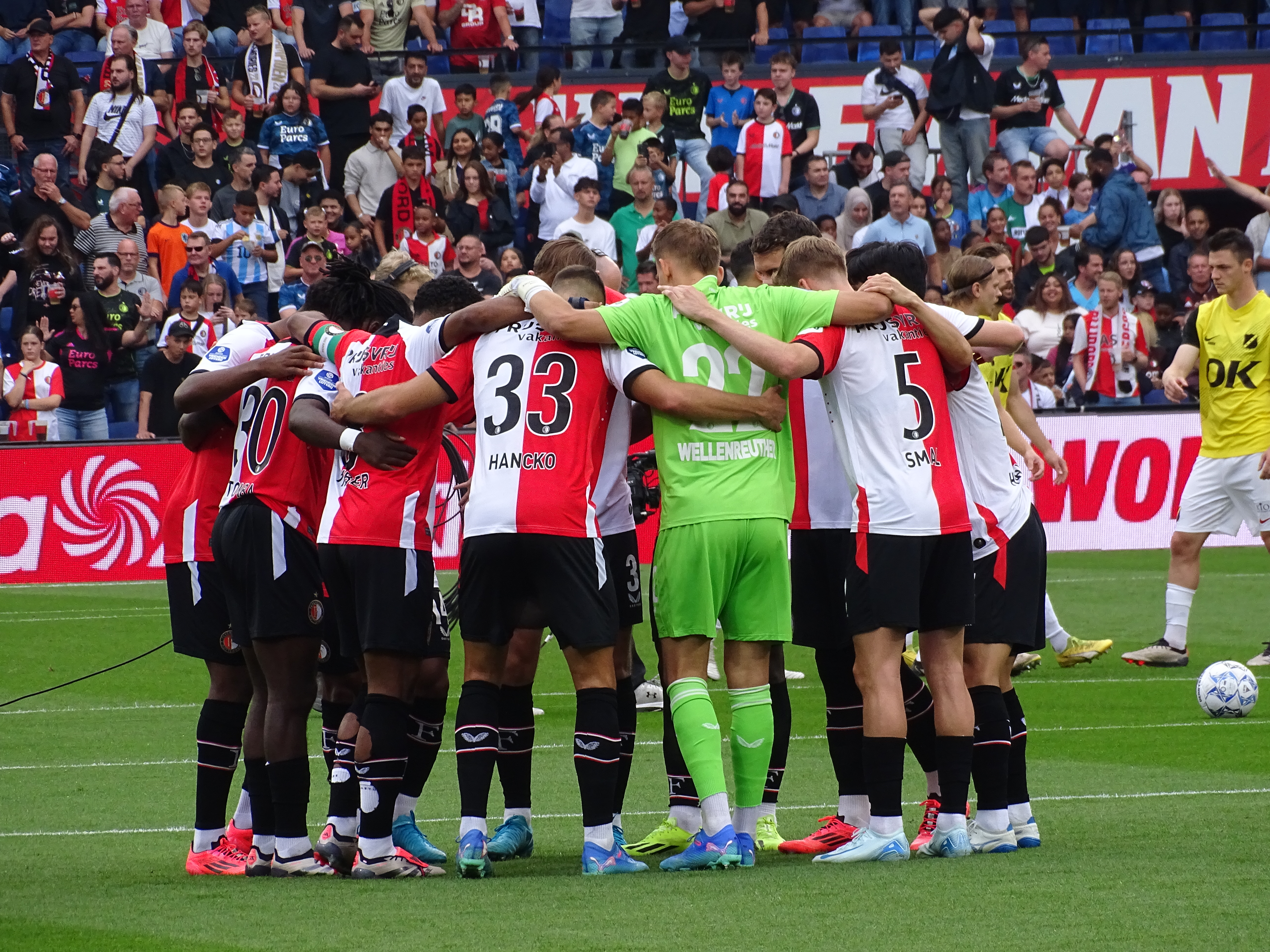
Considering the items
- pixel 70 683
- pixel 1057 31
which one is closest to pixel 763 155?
pixel 1057 31

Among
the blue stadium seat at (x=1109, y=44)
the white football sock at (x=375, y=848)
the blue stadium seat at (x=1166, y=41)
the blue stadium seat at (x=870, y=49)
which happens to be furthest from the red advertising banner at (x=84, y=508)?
the blue stadium seat at (x=1166, y=41)

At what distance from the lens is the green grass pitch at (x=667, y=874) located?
5.23 metres

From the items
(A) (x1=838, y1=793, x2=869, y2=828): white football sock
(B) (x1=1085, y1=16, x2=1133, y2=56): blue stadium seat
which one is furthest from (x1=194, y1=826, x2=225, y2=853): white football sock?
(B) (x1=1085, y1=16, x2=1133, y2=56): blue stadium seat

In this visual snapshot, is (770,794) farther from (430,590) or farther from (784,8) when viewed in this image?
(784,8)

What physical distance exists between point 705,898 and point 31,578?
1252cm

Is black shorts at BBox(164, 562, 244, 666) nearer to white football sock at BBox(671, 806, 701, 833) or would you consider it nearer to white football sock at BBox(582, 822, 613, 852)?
white football sock at BBox(582, 822, 613, 852)

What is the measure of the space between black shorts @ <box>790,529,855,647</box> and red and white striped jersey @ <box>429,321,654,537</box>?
102cm

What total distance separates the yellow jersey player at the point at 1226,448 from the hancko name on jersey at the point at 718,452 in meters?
6.50

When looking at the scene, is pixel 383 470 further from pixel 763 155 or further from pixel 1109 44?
pixel 1109 44

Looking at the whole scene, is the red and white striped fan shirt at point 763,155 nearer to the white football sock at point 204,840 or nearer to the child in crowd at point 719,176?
the child in crowd at point 719,176

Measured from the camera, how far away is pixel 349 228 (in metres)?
18.9

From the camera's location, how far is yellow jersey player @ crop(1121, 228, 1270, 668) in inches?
478

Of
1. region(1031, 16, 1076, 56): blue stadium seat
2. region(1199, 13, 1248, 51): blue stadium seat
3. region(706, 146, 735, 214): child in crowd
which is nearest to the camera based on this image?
region(706, 146, 735, 214): child in crowd

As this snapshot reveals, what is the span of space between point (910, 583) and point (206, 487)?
2859 millimetres
